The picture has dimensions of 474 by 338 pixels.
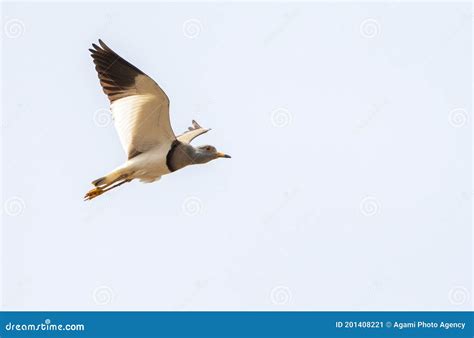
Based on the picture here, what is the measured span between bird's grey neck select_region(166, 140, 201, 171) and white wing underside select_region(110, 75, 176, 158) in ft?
0.51

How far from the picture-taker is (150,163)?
2694cm

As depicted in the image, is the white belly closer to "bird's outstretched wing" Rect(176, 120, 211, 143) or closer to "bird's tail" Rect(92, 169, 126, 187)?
"bird's tail" Rect(92, 169, 126, 187)

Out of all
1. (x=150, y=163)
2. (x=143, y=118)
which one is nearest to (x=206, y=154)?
(x=150, y=163)

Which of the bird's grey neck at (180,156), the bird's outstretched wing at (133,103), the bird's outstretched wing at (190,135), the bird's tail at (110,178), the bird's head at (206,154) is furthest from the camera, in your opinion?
the bird's outstretched wing at (190,135)

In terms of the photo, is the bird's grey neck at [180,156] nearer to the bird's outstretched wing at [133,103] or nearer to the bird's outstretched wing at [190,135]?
the bird's outstretched wing at [133,103]

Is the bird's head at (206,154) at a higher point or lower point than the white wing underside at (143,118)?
lower

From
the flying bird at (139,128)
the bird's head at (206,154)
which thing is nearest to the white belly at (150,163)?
the flying bird at (139,128)

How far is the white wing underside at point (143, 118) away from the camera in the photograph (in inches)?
1043

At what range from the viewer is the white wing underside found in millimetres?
26500

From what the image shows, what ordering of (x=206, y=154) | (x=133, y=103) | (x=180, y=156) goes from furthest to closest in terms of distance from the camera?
(x=206, y=154) < (x=180, y=156) < (x=133, y=103)

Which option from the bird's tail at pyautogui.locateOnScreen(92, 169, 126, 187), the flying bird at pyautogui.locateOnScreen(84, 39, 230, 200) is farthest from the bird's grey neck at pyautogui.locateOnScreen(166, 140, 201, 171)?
the bird's tail at pyautogui.locateOnScreen(92, 169, 126, 187)

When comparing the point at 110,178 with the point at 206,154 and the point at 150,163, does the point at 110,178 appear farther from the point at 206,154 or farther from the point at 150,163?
the point at 206,154

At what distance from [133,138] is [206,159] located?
1.35m

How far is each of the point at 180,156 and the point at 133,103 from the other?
1.27 metres
